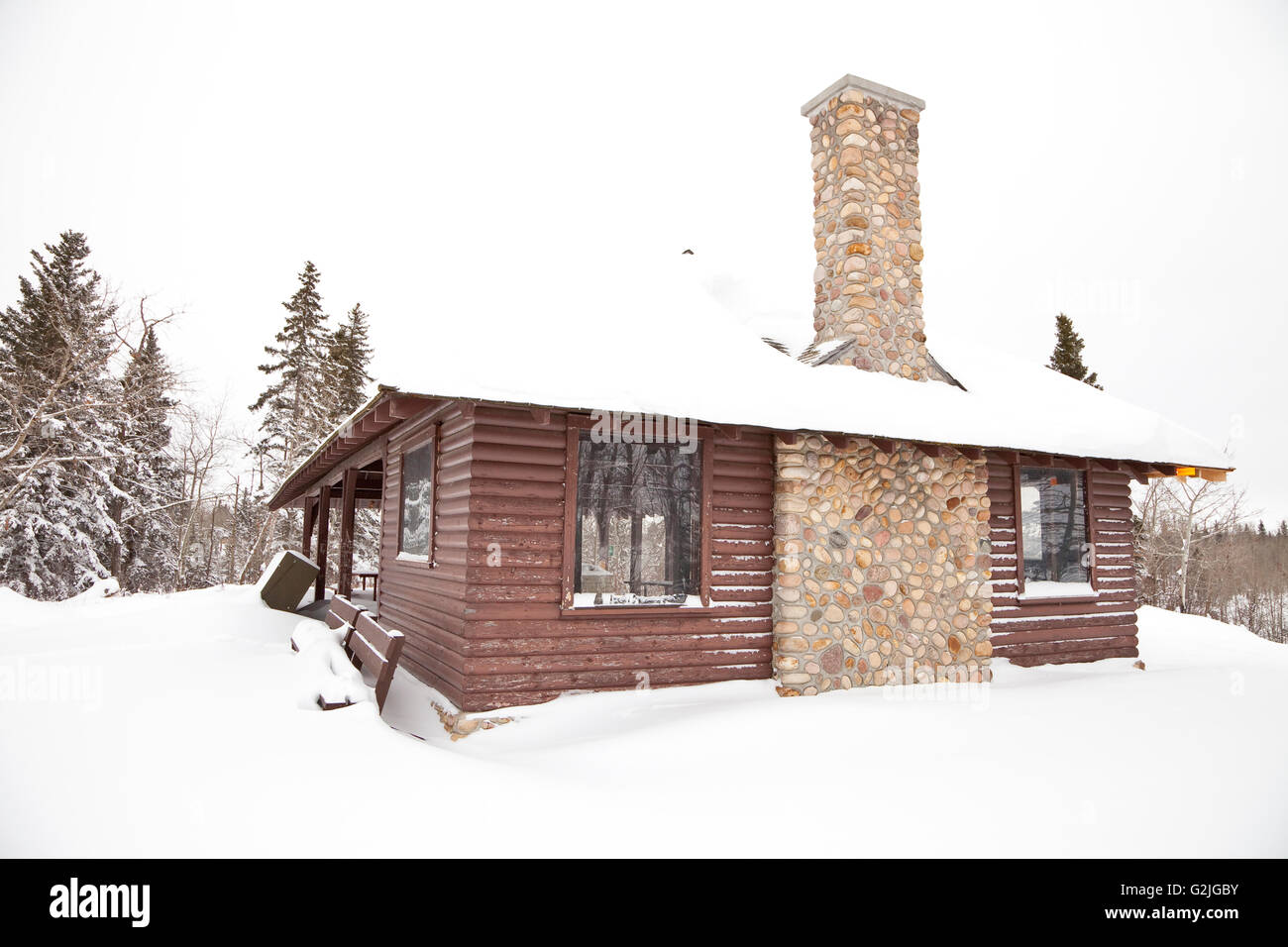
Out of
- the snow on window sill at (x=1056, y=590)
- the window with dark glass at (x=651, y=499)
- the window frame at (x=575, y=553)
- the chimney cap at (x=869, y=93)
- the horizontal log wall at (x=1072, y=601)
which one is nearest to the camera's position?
the window frame at (x=575, y=553)

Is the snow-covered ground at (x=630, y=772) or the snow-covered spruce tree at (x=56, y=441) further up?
the snow-covered spruce tree at (x=56, y=441)

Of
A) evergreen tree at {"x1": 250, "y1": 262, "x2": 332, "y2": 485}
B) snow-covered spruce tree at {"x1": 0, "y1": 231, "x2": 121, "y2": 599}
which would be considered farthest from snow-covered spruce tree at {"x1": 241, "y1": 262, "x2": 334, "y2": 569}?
snow-covered spruce tree at {"x1": 0, "y1": 231, "x2": 121, "y2": 599}

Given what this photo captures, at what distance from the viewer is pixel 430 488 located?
27.3 feet

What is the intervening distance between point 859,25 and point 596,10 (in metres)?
29.8

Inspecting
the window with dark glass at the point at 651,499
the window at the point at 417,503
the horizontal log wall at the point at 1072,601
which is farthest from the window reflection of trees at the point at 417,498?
the horizontal log wall at the point at 1072,601

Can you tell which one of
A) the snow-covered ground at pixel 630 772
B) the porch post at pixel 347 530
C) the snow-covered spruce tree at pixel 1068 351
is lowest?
the snow-covered ground at pixel 630 772

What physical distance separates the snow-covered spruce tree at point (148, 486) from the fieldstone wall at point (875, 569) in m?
21.8

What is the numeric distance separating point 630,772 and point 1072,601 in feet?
26.1

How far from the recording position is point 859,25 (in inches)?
2739

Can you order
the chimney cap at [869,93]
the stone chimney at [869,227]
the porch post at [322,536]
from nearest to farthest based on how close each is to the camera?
the stone chimney at [869,227], the chimney cap at [869,93], the porch post at [322,536]

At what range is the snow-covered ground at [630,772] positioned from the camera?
13.0 ft

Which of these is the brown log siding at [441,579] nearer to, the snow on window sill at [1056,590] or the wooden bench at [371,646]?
the wooden bench at [371,646]

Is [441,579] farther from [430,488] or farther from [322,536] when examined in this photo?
[322,536]

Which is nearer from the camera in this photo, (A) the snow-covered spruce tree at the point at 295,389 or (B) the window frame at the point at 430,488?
(B) the window frame at the point at 430,488
